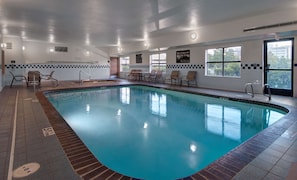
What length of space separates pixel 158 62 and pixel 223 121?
24.1 ft

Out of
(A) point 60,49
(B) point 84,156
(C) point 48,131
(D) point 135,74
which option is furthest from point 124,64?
(B) point 84,156

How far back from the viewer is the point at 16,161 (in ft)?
6.63

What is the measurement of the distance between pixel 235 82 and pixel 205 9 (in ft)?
11.8

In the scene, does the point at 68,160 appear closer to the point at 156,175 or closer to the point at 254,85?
the point at 156,175

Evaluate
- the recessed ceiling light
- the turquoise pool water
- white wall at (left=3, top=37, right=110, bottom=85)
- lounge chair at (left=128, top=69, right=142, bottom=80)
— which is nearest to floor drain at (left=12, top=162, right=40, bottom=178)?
the turquoise pool water

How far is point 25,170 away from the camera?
183 centimetres

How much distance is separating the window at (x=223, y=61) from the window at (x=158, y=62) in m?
2.94

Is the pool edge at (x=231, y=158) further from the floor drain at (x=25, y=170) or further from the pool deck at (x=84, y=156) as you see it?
the floor drain at (x=25, y=170)

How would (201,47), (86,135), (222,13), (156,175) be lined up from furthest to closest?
(201,47)
(222,13)
(86,135)
(156,175)

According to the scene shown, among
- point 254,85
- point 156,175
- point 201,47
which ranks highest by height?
point 201,47

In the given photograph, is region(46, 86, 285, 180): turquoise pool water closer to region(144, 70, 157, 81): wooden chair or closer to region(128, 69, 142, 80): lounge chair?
region(144, 70, 157, 81): wooden chair

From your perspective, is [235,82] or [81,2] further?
[235,82]

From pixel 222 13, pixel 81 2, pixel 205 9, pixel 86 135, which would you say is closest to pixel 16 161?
pixel 86 135

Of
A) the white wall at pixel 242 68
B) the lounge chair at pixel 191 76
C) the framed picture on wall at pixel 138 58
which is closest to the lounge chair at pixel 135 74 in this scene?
the framed picture on wall at pixel 138 58
